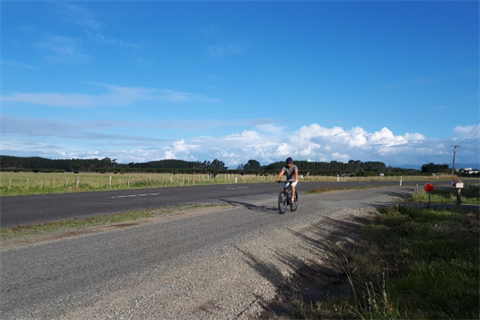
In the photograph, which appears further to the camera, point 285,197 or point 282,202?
point 285,197

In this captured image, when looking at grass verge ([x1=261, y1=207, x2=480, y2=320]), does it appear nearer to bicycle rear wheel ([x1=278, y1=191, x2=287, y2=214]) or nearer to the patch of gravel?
the patch of gravel

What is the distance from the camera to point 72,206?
17375 millimetres

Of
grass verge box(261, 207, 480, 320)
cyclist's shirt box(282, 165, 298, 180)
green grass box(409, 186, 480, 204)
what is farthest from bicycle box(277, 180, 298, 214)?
green grass box(409, 186, 480, 204)

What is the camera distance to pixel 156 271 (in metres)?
6.27

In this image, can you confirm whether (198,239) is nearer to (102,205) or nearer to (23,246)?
(23,246)

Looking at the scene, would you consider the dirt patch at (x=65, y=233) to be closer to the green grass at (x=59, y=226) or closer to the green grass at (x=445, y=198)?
the green grass at (x=59, y=226)

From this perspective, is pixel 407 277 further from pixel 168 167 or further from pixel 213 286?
pixel 168 167

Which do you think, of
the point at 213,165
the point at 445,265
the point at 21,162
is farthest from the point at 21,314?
the point at 21,162

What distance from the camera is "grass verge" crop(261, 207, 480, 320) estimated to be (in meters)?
4.76

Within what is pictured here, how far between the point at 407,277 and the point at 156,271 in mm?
4403

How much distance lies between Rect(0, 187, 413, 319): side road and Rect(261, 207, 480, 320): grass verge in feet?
2.60

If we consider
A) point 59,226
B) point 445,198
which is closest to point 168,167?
point 445,198

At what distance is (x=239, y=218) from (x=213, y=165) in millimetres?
123643

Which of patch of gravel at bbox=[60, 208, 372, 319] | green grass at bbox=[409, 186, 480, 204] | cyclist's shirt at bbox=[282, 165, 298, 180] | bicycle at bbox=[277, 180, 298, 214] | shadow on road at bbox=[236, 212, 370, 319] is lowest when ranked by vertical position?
shadow on road at bbox=[236, 212, 370, 319]
